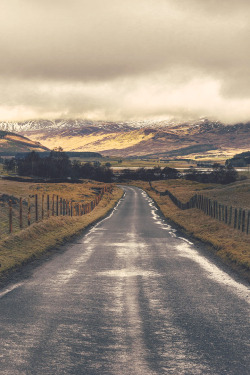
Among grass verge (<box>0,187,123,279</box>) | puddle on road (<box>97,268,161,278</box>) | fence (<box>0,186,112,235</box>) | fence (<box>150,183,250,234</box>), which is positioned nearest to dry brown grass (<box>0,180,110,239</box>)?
fence (<box>0,186,112,235</box>)

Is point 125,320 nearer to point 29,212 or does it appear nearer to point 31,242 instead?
point 31,242

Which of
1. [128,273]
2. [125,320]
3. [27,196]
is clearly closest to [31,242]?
[128,273]

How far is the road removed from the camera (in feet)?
20.1

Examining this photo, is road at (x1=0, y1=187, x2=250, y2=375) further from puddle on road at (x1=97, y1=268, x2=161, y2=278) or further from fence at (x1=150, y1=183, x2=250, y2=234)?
fence at (x1=150, y1=183, x2=250, y2=234)

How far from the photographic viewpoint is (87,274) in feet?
43.0

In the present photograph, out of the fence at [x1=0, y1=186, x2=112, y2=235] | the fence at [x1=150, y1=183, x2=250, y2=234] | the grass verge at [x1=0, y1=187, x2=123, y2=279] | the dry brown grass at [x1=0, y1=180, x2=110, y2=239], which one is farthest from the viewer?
the dry brown grass at [x1=0, y1=180, x2=110, y2=239]

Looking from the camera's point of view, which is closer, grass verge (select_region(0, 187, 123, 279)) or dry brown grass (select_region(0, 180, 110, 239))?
grass verge (select_region(0, 187, 123, 279))

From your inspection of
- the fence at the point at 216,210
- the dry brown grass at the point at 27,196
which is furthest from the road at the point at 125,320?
the dry brown grass at the point at 27,196

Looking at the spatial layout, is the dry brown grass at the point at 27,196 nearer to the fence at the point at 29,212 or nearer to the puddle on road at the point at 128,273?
the fence at the point at 29,212

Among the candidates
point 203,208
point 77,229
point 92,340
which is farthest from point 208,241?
point 203,208

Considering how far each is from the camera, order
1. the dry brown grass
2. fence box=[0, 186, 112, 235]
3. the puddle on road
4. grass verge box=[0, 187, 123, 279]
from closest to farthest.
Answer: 1. the puddle on road
2. grass verge box=[0, 187, 123, 279]
3. fence box=[0, 186, 112, 235]
4. the dry brown grass

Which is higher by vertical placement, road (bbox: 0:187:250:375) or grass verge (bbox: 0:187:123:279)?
road (bbox: 0:187:250:375)

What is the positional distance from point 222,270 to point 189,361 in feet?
27.2

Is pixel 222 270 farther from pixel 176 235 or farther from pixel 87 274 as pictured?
pixel 176 235
